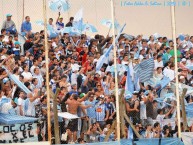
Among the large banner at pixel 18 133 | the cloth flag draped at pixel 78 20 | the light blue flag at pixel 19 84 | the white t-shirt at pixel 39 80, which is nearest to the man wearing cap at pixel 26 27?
the cloth flag draped at pixel 78 20

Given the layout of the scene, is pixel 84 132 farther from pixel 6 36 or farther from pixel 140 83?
pixel 6 36

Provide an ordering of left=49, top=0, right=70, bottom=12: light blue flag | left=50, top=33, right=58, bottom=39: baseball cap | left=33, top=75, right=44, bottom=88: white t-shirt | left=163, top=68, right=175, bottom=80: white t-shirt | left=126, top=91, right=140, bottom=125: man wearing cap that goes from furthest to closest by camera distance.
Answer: left=49, top=0, right=70, bottom=12: light blue flag → left=50, top=33, right=58, bottom=39: baseball cap → left=163, top=68, right=175, bottom=80: white t-shirt → left=126, top=91, right=140, bottom=125: man wearing cap → left=33, top=75, right=44, bottom=88: white t-shirt

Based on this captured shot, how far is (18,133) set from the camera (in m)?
15.5

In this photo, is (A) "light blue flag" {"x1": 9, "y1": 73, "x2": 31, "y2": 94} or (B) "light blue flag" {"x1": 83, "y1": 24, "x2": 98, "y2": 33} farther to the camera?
(B) "light blue flag" {"x1": 83, "y1": 24, "x2": 98, "y2": 33}

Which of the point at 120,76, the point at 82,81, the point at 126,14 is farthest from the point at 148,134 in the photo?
the point at 126,14

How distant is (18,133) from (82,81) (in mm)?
2466

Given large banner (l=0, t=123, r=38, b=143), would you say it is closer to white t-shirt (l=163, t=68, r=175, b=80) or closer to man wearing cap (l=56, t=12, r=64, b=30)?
white t-shirt (l=163, t=68, r=175, b=80)

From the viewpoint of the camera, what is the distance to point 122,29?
720 inches

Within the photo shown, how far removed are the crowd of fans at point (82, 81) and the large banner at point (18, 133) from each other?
0.22 meters

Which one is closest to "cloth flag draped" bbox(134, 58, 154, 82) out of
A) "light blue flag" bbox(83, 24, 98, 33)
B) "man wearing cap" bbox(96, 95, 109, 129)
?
"man wearing cap" bbox(96, 95, 109, 129)

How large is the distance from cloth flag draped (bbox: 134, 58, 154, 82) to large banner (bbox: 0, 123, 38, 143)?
11.1 ft

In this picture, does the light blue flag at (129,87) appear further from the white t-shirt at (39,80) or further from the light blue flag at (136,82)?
the white t-shirt at (39,80)

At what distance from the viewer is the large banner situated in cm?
1543

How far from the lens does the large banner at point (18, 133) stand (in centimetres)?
1543
